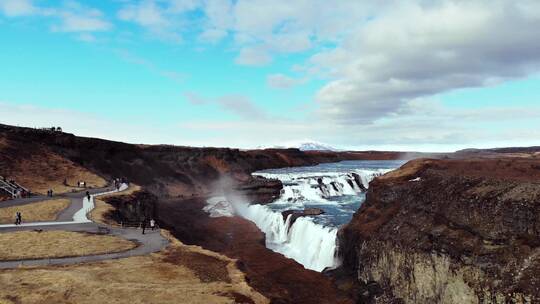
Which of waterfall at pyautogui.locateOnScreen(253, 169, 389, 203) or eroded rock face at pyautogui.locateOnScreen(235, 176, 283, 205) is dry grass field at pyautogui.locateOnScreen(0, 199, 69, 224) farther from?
waterfall at pyautogui.locateOnScreen(253, 169, 389, 203)

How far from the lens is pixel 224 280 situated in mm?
20062

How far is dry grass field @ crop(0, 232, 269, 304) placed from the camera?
679 inches

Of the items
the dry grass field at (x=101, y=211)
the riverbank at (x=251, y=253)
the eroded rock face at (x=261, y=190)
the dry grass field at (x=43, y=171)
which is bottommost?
the riverbank at (x=251, y=253)

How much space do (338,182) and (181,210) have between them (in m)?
29.3

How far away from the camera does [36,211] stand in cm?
3803

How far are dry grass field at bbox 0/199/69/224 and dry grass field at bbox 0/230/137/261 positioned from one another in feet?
24.1

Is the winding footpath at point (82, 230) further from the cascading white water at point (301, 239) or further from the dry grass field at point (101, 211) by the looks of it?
the cascading white water at point (301, 239)

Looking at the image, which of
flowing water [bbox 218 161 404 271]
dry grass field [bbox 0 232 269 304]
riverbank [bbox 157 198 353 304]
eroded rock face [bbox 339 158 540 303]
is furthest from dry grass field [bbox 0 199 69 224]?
eroded rock face [bbox 339 158 540 303]

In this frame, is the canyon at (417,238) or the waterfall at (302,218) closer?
the canyon at (417,238)

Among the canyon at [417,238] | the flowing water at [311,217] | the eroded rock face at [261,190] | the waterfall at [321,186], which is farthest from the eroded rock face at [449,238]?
the eroded rock face at [261,190]

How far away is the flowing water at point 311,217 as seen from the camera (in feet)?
130

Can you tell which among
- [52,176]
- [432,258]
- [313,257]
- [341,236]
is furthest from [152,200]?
[432,258]

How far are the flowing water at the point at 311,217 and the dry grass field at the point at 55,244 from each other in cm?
1898

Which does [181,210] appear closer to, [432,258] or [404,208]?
[404,208]
